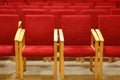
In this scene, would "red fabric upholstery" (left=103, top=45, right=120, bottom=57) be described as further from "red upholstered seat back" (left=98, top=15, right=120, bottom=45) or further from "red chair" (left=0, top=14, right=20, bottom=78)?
"red chair" (left=0, top=14, right=20, bottom=78)

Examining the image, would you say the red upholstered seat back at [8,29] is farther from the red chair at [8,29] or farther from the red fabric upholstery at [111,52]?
the red fabric upholstery at [111,52]

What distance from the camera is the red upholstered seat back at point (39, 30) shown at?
3.95 metres

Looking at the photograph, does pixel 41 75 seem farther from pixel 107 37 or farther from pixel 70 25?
pixel 107 37

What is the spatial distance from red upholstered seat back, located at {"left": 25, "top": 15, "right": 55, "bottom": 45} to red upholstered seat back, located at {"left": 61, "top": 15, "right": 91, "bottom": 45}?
0.20 meters

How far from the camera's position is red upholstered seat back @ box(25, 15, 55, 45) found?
13.0 feet

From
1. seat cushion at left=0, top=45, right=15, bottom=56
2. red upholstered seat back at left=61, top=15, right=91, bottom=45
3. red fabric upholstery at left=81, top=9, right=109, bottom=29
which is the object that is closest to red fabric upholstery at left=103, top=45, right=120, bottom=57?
red upholstered seat back at left=61, top=15, right=91, bottom=45

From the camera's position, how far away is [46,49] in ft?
12.0

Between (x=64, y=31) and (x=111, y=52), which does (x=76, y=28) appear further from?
(x=111, y=52)

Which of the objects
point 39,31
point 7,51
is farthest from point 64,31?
point 7,51

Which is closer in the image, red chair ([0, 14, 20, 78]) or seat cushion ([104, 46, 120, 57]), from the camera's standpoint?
seat cushion ([104, 46, 120, 57])

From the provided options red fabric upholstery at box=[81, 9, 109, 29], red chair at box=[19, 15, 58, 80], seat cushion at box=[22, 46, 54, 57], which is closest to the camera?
seat cushion at box=[22, 46, 54, 57]

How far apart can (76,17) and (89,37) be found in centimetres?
34

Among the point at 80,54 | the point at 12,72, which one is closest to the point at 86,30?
the point at 80,54

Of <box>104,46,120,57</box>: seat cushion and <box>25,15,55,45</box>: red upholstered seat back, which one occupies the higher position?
<box>25,15,55,45</box>: red upholstered seat back
